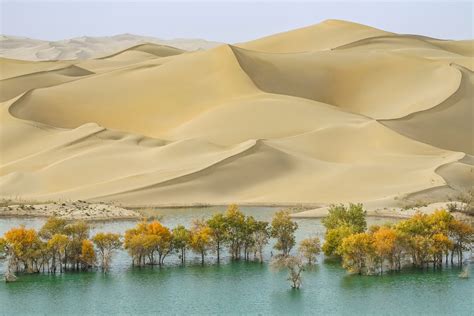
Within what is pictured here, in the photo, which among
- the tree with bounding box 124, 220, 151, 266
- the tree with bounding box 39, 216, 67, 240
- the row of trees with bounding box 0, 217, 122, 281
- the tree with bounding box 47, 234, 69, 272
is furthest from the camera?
the tree with bounding box 39, 216, 67, 240

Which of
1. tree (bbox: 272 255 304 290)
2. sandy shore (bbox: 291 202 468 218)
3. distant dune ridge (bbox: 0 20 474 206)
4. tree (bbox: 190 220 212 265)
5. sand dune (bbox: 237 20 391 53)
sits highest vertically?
sand dune (bbox: 237 20 391 53)

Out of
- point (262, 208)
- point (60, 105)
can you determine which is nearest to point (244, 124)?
point (60, 105)

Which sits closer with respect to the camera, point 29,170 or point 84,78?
point 29,170

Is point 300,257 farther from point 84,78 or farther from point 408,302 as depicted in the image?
point 84,78

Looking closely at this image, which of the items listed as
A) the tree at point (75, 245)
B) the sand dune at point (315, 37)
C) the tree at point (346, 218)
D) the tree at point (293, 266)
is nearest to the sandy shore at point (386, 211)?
the tree at point (346, 218)

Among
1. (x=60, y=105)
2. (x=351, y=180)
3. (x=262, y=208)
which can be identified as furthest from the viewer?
(x=60, y=105)

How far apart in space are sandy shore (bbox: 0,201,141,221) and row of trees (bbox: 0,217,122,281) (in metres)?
16.6

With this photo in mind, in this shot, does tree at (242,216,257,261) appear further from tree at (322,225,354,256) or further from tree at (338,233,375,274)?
tree at (338,233,375,274)

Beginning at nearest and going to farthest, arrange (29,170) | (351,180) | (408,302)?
1. (408,302)
2. (351,180)
3. (29,170)

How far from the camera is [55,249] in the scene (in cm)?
5788

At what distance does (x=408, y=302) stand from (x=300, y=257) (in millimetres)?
7879

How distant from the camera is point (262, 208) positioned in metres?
83.8

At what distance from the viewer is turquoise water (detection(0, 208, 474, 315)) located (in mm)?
49750

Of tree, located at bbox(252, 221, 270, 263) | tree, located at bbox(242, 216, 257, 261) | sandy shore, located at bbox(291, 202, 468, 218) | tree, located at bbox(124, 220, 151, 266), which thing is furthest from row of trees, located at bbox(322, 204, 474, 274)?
sandy shore, located at bbox(291, 202, 468, 218)
